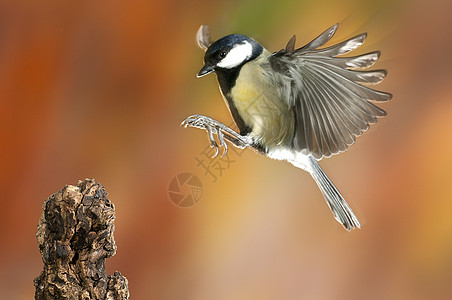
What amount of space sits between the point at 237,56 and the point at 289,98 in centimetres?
11

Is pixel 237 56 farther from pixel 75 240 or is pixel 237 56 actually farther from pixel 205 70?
pixel 75 240

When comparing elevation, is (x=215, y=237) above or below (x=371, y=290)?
above

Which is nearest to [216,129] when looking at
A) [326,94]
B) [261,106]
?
[261,106]

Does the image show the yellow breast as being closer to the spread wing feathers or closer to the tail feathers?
the spread wing feathers

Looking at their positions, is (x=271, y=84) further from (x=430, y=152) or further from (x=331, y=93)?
(x=430, y=152)

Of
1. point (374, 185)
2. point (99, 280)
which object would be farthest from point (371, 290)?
point (99, 280)

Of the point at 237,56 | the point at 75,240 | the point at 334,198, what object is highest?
the point at 237,56

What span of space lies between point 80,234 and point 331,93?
0.42m

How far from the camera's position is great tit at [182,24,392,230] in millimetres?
779

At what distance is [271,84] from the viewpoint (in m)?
0.80

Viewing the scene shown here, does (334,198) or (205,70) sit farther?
(334,198)

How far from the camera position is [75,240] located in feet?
2.41

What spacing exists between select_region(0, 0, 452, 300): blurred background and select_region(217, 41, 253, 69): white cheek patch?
1.21 ft

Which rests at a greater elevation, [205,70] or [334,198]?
[205,70]
